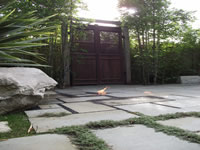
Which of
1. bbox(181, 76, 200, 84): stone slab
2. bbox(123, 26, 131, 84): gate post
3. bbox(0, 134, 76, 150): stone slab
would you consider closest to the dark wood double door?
bbox(123, 26, 131, 84): gate post

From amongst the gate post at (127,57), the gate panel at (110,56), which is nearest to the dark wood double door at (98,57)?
the gate panel at (110,56)

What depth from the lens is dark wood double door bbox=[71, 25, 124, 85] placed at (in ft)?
22.6

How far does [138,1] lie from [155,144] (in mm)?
6379

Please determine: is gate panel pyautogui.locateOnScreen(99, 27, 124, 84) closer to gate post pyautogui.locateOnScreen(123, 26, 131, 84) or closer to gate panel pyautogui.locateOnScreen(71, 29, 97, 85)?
gate post pyautogui.locateOnScreen(123, 26, 131, 84)

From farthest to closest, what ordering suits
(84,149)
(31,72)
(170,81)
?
(170,81) → (31,72) → (84,149)

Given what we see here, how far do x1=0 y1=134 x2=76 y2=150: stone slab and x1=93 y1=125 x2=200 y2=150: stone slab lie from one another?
0.22 m

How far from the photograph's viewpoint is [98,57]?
7230 mm

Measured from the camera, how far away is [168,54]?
24.7ft

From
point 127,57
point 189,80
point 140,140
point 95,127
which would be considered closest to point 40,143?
point 95,127

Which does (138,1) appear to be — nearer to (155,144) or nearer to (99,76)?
(99,76)

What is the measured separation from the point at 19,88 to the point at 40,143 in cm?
109

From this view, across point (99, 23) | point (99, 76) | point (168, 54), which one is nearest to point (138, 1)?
point (99, 23)

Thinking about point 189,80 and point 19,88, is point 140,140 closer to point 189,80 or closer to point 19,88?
point 19,88

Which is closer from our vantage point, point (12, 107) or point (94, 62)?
point (12, 107)
